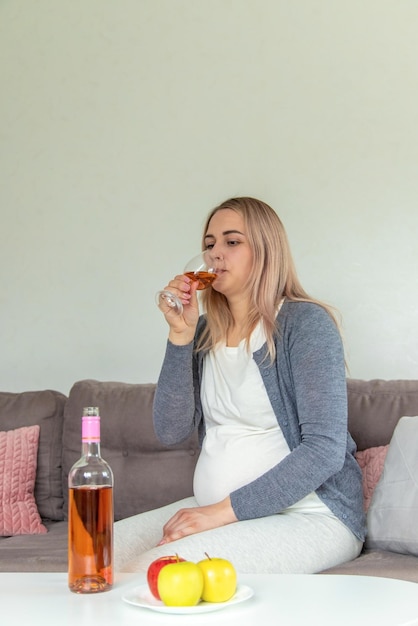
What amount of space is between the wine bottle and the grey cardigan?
629 mm

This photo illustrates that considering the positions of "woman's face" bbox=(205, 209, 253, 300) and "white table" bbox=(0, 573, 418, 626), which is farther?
"woman's face" bbox=(205, 209, 253, 300)

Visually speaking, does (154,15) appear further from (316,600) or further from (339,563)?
(316,600)

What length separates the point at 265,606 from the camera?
115cm

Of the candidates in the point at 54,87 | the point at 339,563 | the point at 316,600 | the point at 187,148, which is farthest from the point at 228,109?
the point at 316,600

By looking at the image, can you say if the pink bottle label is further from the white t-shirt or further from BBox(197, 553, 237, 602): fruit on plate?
the white t-shirt

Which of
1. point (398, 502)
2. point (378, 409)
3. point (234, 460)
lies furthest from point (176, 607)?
point (378, 409)

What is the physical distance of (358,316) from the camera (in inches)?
113

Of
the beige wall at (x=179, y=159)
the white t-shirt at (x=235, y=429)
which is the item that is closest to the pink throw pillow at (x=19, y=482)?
the beige wall at (x=179, y=159)

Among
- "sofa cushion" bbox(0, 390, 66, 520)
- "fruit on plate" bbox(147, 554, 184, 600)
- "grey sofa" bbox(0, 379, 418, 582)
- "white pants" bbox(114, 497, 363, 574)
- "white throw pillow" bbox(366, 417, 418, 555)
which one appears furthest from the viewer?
"sofa cushion" bbox(0, 390, 66, 520)

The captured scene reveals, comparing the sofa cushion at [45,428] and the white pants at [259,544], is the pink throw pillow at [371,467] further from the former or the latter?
the sofa cushion at [45,428]

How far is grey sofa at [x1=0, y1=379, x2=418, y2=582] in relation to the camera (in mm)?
2379

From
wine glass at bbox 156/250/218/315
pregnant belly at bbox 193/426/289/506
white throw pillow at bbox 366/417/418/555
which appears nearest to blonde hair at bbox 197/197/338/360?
wine glass at bbox 156/250/218/315

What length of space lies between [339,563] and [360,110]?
1.62 meters

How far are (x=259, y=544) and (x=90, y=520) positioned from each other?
573mm
